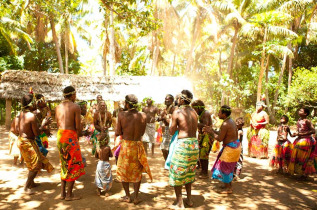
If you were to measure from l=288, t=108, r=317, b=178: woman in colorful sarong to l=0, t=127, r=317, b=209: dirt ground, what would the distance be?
28cm

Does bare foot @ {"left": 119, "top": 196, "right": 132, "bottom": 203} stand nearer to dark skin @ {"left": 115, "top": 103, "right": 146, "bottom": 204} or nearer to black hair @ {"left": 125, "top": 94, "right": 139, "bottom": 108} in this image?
dark skin @ {"left": 115, "top": 103, "right": 146, "bottom": 204}

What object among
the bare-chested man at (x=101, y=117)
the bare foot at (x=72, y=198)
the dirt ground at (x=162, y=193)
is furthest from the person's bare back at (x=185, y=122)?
the bare-chested man at (x=101, y=117)

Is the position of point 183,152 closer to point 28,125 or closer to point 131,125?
point 131,125

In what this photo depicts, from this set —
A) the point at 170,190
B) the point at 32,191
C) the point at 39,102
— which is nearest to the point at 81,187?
the point at 32,191

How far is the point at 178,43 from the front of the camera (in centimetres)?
2033

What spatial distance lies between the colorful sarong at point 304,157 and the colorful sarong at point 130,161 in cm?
379

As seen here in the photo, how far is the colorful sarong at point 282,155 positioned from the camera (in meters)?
5.74

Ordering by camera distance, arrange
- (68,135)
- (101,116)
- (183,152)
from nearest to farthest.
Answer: (183,152) → (68,135) → (101,116)

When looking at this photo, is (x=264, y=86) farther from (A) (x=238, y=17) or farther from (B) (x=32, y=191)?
(B) (x=32, y=191)

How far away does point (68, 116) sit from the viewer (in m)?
3.78

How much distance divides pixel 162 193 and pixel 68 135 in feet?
6.65

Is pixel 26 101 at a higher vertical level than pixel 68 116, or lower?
higher

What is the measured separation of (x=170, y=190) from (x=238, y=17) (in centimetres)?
1656

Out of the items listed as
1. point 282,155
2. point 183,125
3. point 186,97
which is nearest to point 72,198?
point 183,125
